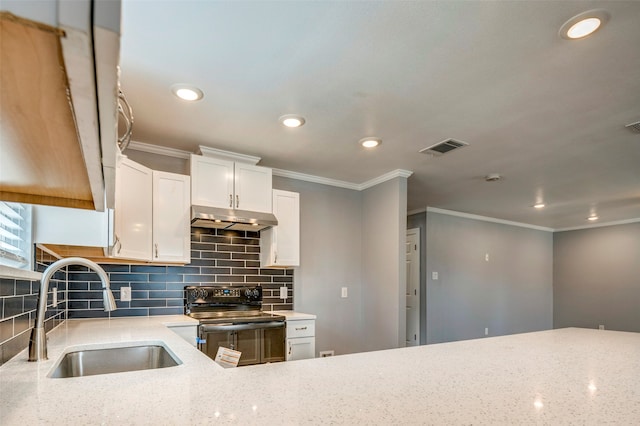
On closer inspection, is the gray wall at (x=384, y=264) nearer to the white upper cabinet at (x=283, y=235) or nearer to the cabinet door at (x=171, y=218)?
the white upper cabinet at (x=283, y=235)

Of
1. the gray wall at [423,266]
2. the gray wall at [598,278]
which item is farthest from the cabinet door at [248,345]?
the gray wall at [598,278]

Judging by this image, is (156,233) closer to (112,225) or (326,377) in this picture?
(112,225)

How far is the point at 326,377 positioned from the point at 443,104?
1.94 metres

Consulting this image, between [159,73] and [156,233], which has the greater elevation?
[159,73]

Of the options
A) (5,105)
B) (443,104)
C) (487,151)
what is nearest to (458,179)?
(487,151)

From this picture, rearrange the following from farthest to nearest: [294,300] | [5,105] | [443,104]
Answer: [294,300], [443,104], [5,105]

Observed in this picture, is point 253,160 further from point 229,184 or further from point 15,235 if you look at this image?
point 15,235


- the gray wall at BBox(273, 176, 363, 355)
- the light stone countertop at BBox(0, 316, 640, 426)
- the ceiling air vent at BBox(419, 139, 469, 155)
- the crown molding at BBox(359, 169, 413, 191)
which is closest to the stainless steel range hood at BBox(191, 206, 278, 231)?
→ the gray wall at BBox(273, 176, 363, 355)

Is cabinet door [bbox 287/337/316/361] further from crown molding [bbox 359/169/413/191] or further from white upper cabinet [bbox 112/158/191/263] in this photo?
crown molding [bbox 359/169/413/191]

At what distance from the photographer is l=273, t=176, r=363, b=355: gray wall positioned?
399 cm

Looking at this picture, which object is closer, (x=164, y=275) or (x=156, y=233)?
(x=156, y=233)

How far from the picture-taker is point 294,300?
3906mm

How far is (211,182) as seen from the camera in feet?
10.6

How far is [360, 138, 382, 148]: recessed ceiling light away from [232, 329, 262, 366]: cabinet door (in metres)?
1.71
